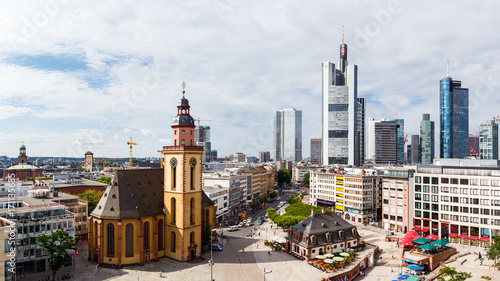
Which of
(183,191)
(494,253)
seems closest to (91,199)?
(183,191)

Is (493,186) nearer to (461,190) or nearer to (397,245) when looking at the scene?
(461,190)

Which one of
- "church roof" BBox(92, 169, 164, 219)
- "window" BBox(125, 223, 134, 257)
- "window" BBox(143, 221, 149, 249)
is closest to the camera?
"window" BBox(125, 223, 134, 257)

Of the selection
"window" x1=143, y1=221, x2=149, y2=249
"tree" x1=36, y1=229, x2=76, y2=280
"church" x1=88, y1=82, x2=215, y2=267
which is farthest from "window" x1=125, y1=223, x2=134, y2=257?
"tree" x1=36, y1=229, x2=76, y2=280

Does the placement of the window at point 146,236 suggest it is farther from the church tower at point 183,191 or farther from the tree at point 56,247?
the tree at point 56,247

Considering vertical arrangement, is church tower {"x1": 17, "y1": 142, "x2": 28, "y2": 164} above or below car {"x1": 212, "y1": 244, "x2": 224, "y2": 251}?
above

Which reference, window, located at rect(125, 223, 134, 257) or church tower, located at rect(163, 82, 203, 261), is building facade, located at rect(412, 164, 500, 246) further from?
window, located at rect(125, 223, 134, 257)

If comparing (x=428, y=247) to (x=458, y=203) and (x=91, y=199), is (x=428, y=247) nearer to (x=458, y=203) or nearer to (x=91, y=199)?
(x=458, y=203)

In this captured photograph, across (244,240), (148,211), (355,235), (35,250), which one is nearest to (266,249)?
(244,240)
